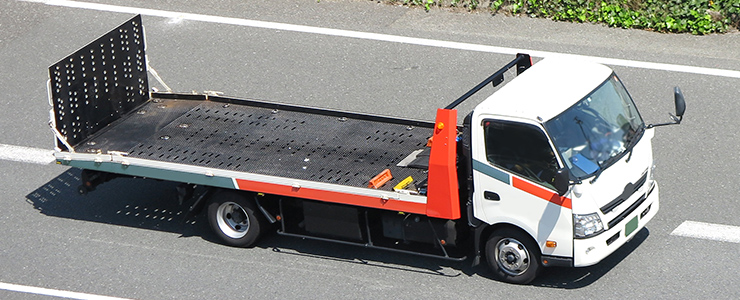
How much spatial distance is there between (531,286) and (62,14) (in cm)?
937

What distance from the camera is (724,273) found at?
1077 cm

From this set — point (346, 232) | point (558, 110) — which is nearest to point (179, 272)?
point (346, 232)

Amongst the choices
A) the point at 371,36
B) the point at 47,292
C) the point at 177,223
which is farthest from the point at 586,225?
the point at 371,36

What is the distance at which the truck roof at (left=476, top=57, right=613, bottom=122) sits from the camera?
10102 millimetres

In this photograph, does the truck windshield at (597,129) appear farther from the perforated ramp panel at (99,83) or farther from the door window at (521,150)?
the perforated ramp panel at (99,83)

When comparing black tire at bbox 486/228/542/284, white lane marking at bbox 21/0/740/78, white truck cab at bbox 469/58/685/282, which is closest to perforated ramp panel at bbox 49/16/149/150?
white lane marking at bbox 21/0/740/78

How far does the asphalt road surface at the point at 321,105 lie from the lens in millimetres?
10922

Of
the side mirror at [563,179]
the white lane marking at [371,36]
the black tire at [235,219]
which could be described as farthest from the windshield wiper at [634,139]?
the white lane marking at [371,36]

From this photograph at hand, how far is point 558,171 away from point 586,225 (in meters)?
0.67

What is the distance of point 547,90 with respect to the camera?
10.4 m

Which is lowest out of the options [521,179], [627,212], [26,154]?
[26,154]

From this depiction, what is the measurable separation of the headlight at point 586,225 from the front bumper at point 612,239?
0.15 feet

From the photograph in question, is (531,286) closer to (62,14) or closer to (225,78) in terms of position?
(225,78)

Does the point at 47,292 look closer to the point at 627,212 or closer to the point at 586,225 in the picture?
the point at 586,225
